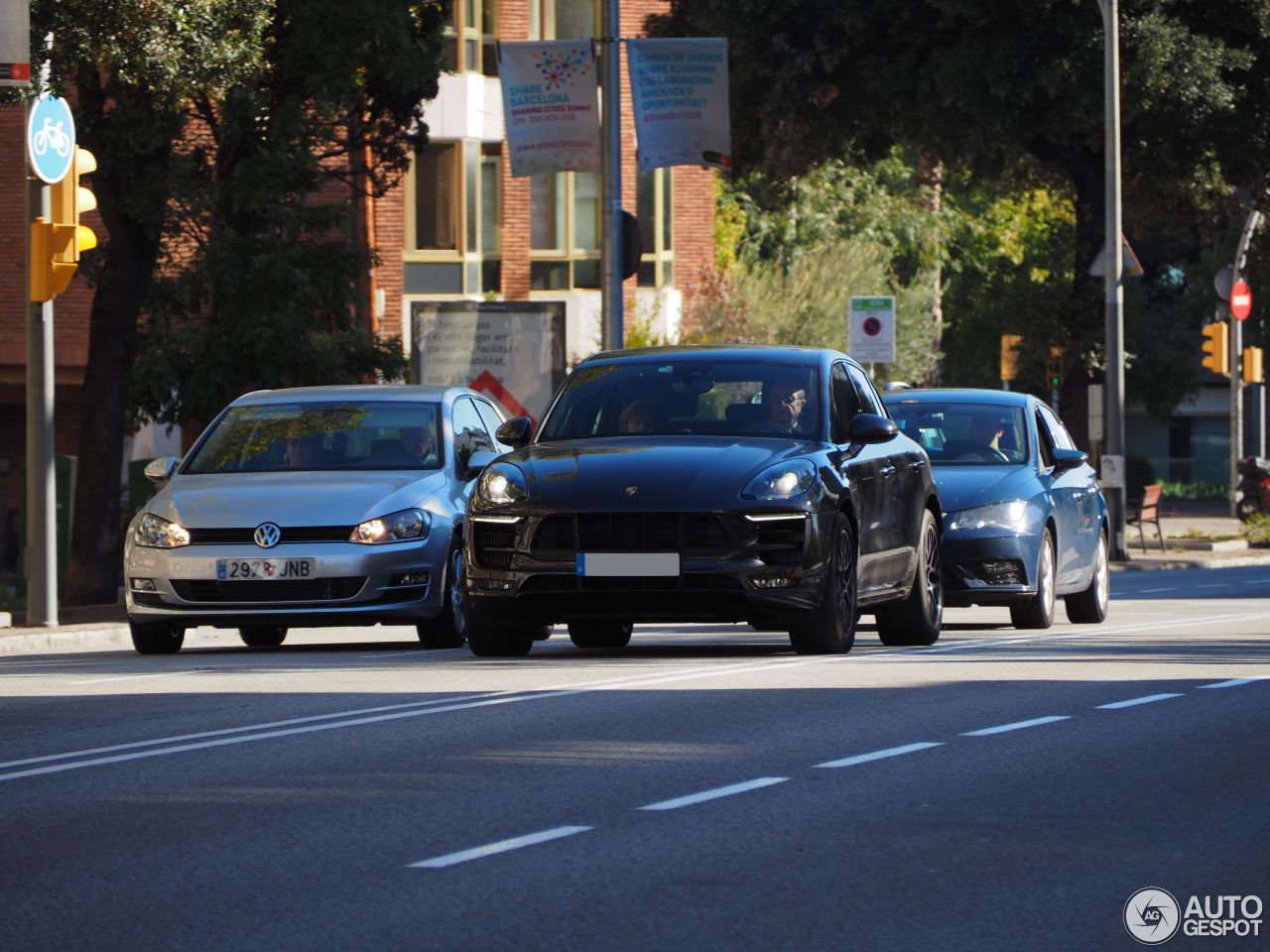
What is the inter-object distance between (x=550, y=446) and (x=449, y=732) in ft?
11.5

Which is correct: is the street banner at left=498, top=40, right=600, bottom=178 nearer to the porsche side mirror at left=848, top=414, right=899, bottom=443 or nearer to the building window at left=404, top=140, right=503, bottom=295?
the porsche side mirror at left=848, top=414, right=899, bottom=443

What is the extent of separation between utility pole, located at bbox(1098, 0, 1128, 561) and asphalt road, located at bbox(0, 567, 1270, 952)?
19281 millimetres

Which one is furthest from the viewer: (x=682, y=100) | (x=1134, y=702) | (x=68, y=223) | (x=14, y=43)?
(x=682, y=100)

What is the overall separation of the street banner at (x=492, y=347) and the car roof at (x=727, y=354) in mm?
9872

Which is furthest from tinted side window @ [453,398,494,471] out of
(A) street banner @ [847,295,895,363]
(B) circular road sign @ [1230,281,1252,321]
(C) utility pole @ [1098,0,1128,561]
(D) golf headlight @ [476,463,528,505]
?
(B) circular road sign @ [1230,281,1252,321]

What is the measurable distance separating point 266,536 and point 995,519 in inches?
202

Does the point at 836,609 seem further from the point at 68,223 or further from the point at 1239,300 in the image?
the point at 1239,300

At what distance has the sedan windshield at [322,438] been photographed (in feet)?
46.9

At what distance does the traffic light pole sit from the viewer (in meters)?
16.4

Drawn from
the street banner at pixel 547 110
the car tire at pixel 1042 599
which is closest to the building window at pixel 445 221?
the street banner at pixel 547 110

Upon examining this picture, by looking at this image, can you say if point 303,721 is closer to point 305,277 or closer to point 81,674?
point 81,674

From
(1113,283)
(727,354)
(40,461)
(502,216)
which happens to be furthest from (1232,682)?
(502,216)

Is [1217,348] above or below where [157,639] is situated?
above

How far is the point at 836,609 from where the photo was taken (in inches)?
466
